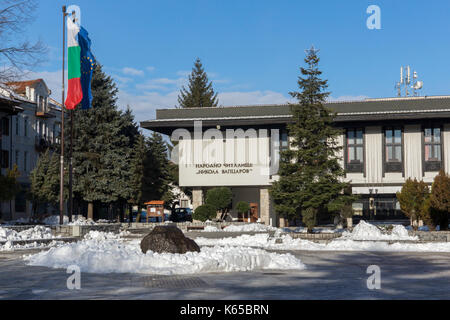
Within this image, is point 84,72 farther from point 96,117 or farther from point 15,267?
point 15,267

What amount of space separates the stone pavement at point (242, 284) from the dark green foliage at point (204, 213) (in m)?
26.5

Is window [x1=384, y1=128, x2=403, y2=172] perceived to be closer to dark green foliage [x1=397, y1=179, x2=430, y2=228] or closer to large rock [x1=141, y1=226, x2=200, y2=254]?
dark green foliage [x1=397, y1=179, x2=430, y2=228]

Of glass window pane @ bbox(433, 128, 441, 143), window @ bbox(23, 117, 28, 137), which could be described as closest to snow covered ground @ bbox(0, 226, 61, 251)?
glass window pane @ bbox(433, 128, 441, 143)

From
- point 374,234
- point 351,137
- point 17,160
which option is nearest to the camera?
point 374,234

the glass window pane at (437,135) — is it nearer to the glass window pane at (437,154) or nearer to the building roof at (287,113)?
the glass window pane at (437,154)

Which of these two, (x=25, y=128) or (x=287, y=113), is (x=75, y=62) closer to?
(x=287, y=113)

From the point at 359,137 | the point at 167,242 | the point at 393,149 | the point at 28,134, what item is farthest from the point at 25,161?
the point at 167,242

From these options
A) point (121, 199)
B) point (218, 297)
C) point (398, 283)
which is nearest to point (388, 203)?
point (121, 199)

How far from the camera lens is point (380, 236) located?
28875 millimetres

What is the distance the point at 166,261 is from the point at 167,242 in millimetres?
1725

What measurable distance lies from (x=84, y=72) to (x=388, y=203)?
2383cm

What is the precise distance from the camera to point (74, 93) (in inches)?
1336

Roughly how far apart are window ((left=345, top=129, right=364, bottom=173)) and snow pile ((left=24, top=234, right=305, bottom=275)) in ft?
95.9

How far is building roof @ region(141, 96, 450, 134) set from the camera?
141 ft
